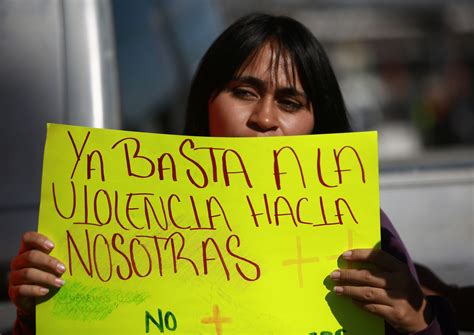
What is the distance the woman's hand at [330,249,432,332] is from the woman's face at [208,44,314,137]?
38cm

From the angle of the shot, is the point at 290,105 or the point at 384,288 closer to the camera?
the point at 384,288

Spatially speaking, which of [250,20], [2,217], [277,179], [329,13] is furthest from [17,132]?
[329,13]

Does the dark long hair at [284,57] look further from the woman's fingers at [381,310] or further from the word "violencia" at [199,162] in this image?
the woman's fingers at [381,310]

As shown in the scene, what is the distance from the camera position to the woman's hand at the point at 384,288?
69.8 inches

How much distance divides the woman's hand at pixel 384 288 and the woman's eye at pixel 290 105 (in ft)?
1.40

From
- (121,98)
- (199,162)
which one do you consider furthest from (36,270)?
(121,98)

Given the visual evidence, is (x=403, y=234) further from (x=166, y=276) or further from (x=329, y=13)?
(x=329, y=13)

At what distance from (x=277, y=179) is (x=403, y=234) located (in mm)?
1395

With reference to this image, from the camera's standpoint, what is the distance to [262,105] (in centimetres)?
201

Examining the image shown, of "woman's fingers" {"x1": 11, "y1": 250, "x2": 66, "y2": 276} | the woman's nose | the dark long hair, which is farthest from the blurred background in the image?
the woman's nose

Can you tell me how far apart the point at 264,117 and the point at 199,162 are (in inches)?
8.6

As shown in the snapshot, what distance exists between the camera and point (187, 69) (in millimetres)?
6363

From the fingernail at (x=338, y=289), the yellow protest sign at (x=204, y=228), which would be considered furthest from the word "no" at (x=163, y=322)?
the fingernail at (x=338, y=289)

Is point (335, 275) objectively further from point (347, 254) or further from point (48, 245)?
point (48, 245)
